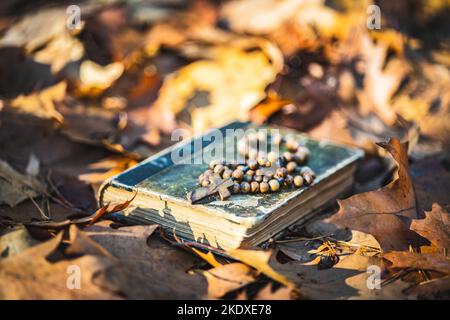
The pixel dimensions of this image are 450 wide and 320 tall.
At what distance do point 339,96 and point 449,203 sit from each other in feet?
3.37

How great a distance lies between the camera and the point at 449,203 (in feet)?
6.17

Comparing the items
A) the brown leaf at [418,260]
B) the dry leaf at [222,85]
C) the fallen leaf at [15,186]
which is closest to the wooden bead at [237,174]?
the brown leaf at [418,260]

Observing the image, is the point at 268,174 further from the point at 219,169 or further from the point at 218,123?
the point at 218,123

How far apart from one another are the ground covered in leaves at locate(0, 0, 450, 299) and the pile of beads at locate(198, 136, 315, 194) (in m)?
0.19

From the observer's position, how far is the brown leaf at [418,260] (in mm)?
1520

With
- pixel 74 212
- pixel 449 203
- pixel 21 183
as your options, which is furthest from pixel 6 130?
pixel 449 203

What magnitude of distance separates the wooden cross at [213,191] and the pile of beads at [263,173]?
3cm

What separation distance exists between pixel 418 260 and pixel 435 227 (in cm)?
18

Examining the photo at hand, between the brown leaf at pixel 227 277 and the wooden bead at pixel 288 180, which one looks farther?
the wooden bead at pixel 288 180

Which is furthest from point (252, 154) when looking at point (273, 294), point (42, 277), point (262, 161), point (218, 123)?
point (42, 277)

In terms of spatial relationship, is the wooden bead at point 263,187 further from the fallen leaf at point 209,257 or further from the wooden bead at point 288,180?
the fallen leaf at point 209,257

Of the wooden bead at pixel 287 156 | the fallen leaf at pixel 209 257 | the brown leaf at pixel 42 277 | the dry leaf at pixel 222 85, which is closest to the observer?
the brown leaf at pixel 42 277

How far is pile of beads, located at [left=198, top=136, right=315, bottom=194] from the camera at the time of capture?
1.76 metres
